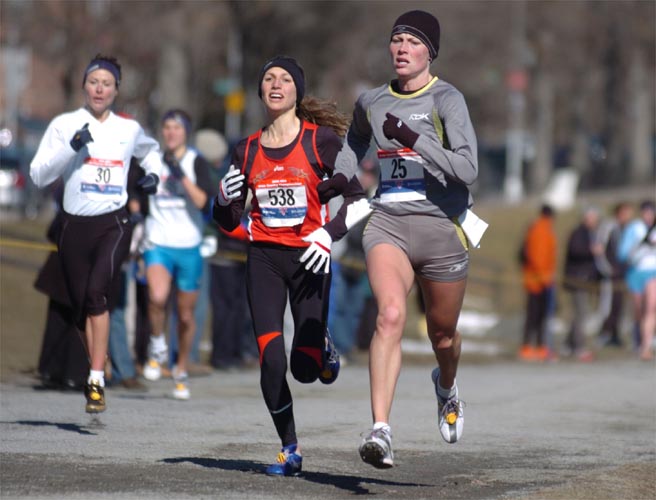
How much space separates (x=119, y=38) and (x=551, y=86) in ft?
95.2

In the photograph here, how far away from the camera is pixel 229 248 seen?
15844mm

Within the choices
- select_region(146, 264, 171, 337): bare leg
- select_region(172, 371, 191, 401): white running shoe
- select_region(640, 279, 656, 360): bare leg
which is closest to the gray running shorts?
select_region(172, 371, 191, 401): white running shoe

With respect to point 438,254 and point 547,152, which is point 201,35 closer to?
point 547,152

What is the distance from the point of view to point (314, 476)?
7.83 m

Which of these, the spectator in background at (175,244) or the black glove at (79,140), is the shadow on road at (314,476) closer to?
the black glove at (79,140)

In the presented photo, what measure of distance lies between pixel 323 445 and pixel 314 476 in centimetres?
139

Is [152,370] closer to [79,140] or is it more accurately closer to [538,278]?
[79,140]

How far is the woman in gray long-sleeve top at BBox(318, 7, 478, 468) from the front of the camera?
7613mm

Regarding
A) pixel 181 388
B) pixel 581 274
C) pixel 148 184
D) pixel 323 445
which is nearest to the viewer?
pixel 323 445

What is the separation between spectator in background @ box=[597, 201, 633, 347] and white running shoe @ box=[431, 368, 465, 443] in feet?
44.3

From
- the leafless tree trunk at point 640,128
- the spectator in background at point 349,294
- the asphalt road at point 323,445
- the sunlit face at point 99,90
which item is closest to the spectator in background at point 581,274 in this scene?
the spectator in background at point 349,294

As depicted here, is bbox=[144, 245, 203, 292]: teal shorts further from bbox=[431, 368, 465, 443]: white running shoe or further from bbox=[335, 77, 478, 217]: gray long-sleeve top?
bbox=[335, 77, 478, 217]: gray long-sleeve top

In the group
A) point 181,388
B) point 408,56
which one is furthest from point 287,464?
point 181,388

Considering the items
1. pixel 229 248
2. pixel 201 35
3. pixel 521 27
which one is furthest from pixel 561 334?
pixel 521 27
